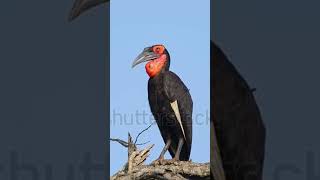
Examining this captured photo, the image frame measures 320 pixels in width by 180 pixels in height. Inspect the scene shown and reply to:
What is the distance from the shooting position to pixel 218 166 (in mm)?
8688

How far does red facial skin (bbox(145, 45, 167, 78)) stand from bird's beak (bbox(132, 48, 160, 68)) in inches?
1.6

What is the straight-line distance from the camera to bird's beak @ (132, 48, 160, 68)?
29.1 feet

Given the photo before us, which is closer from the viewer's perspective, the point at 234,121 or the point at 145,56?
the point at 234,121

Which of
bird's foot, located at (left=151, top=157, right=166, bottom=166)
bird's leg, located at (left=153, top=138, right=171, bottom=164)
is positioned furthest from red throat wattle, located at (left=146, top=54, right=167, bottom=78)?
bird's foot, located at (left=151, top=157, right=166, bottom=166)

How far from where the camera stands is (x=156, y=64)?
8.85m

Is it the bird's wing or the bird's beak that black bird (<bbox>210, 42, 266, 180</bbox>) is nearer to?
the bird's wing

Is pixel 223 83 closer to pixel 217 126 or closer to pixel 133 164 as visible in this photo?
pixel 217 126

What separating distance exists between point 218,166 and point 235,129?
0.49 meters
